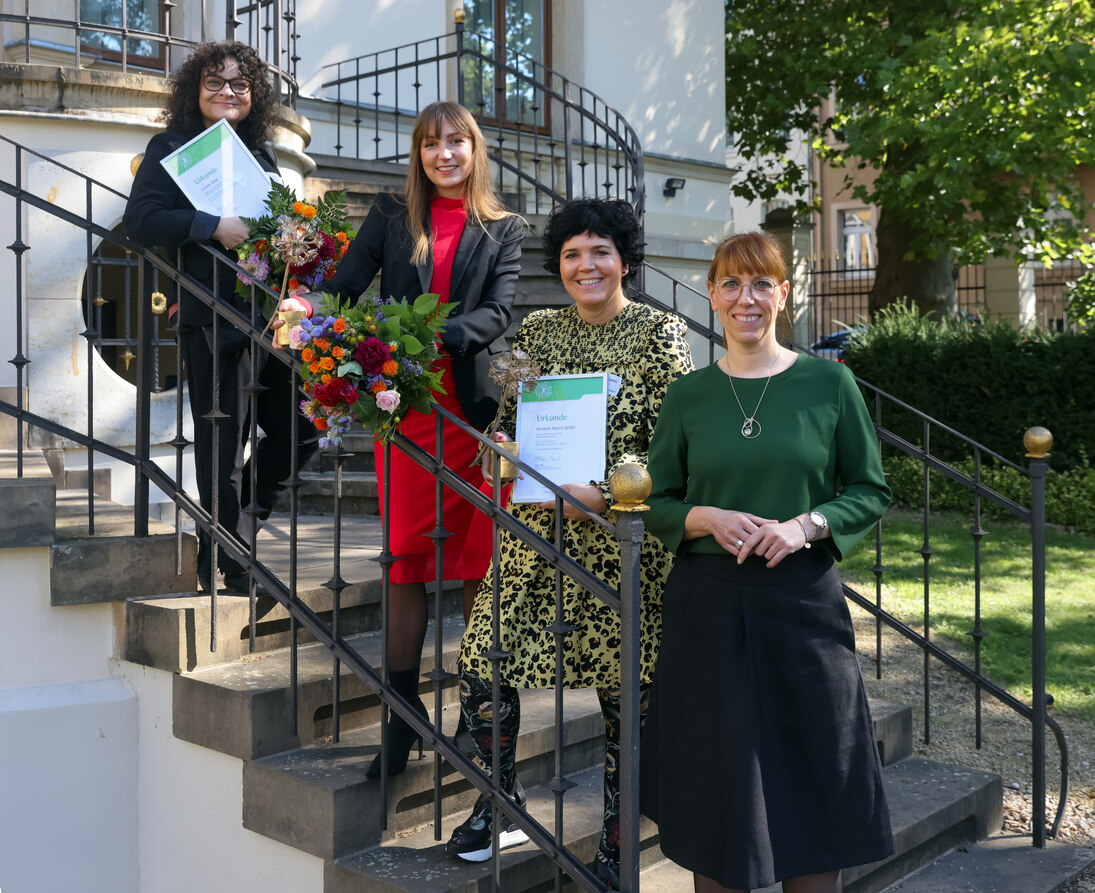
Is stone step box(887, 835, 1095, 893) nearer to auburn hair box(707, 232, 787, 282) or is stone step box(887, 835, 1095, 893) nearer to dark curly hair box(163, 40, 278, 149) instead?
auburn hair box(707, 232, 787, 282)

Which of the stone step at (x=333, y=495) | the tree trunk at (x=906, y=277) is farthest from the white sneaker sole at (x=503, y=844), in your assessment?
the tree trunk at (x=906, y=277)

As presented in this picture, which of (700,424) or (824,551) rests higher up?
(700,424)

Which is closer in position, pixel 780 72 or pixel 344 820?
pixel 344 820

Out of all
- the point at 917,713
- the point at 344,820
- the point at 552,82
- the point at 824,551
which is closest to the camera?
the point at 824,551

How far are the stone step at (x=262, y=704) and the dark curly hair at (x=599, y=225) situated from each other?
4.74 ft

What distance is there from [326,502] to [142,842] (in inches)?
91.0

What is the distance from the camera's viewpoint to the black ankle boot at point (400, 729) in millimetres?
2990

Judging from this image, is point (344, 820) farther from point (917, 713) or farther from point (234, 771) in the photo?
point (917, 713)

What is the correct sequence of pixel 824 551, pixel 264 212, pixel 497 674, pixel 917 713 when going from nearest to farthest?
pixel 824 551, pixel 497 674, pixel 264 212, pixel 917 713

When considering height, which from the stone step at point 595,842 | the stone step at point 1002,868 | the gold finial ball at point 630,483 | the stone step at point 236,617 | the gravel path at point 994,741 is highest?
the gold finial ball at point 630,483

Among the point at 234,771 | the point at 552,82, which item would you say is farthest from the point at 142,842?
the point at 552,82

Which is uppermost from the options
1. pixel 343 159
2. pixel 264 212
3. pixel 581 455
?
pixel 343 159

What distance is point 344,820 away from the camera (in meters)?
2.90

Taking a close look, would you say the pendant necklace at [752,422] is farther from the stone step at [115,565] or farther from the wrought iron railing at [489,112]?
the wrought iron railing at [489,112]
